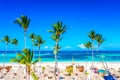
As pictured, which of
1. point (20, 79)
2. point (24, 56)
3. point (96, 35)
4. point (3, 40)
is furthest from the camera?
point (3, 40)

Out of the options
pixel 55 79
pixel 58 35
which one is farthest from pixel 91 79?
pixel 58 35

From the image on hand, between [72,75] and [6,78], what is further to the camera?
[72,75]

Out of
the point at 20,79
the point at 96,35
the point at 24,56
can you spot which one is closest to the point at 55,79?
the point at 20,79

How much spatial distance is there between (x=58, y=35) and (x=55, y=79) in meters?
8.28

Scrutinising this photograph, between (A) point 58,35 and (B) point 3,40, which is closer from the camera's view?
(A) point 58,35

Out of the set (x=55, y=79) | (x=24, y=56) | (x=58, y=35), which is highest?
(x=58, y=35)

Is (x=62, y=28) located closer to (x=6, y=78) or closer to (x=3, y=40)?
(x=6, y=78)

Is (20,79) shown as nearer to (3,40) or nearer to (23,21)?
(23,21)

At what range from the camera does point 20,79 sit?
50.1m

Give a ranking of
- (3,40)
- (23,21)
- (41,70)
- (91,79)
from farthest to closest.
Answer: (3,40) < (41,70) < (23,21) < (91,79)

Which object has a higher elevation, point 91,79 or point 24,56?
point 24,56

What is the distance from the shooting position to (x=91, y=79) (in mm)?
47094

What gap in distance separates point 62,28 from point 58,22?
1352 mm

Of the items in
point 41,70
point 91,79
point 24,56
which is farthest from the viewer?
point 41,70
